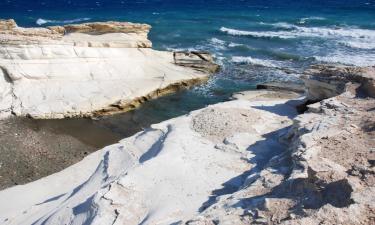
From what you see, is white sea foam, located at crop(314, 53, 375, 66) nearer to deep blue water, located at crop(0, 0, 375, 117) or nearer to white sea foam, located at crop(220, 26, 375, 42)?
deep blue water, located at crop(0, 0, 375, 117)

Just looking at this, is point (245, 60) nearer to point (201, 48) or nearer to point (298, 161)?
point (201, 48)

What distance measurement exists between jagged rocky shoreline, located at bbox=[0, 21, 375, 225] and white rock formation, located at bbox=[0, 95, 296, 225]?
27 millimetres

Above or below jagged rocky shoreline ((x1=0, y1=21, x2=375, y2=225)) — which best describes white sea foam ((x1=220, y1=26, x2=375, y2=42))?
below

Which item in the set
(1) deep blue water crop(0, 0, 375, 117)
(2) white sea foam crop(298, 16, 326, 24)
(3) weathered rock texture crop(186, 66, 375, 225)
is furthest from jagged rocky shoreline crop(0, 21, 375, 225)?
(2) white sea foam crop(298, 16, 326, 24)

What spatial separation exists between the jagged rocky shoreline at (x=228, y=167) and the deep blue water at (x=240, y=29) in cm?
522

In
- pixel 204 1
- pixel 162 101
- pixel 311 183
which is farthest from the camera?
pixel 204 1

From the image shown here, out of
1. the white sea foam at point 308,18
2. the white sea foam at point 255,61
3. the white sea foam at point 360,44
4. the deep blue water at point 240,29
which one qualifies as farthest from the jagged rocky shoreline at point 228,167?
the white sea foam at point 308,18

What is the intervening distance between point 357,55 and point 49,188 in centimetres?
2005

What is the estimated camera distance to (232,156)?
12062mm

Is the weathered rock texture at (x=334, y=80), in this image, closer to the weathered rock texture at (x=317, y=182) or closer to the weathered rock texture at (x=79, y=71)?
the weathered rock texture at (x=317, y=182)

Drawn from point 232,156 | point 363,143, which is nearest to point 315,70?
point 232,156

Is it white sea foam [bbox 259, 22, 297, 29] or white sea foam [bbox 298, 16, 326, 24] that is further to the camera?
white sea foam [bbox 298, 16, 326, 24]

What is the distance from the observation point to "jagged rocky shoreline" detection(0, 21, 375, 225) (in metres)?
7.53

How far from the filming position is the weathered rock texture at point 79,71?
63.1 feet
